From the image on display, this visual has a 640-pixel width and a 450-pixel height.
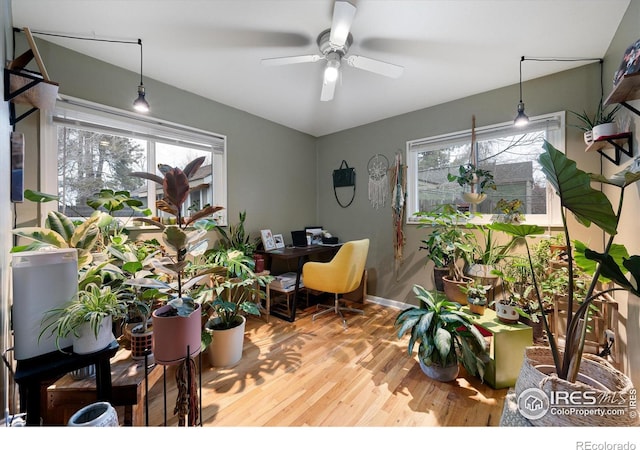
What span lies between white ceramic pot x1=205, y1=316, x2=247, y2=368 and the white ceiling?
6.83ft

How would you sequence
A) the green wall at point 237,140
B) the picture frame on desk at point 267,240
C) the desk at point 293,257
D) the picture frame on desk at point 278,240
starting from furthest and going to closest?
the picture frame on desk at point 278,240, the picture frame on desk at point 267,240, the desk at point 293,257, the green wall at point 237,140

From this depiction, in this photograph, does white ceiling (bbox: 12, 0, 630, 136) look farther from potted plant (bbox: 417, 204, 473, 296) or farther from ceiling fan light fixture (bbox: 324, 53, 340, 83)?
potted plant (bbox: 417, 204, 473, 296)

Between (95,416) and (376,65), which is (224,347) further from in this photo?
(376,65)

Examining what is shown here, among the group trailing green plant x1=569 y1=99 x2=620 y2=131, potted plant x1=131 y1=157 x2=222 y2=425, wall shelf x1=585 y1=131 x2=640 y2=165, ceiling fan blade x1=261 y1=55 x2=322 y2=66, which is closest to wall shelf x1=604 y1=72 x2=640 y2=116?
wall shelf x1=585 y1=131 x2=640 y2=165

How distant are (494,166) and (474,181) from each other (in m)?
0.30

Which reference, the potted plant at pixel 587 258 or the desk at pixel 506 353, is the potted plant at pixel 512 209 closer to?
the desk at pixel 506 353

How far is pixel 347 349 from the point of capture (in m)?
2.07

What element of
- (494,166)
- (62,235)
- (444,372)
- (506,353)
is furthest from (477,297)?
(62,235)

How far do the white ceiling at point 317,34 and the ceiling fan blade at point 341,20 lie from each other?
0.18m

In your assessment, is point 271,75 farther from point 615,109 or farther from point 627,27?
point 615,109

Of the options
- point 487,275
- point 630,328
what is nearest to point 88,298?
point 487,275

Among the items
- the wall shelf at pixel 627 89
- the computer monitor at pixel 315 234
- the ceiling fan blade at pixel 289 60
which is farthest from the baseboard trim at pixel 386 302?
the ceiling fan blade at pixel 289 60

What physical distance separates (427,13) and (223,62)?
4.95 ft

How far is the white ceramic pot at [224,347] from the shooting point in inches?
70.6
